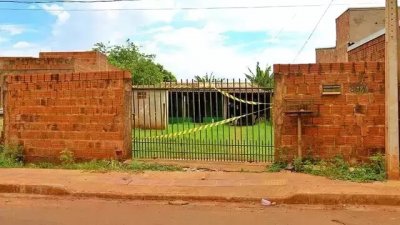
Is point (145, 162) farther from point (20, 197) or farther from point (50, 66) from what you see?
point (50, 66)

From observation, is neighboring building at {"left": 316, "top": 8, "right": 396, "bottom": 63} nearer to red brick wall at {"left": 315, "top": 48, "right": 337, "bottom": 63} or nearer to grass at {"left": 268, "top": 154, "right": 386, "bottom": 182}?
red brick wall at {"left": 315, "top": 48, "right": 337, "bottom": 63}

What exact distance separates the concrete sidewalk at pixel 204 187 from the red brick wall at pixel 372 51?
17.0ft

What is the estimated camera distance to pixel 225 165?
957cm

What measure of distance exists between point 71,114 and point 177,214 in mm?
4592

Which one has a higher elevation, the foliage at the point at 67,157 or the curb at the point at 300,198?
the foliage at the point at 67,157

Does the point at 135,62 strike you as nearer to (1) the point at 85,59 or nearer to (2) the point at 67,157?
(1) the point at 85,59

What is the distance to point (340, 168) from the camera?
8.47 m

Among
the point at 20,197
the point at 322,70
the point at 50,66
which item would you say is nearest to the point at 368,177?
the point at 322,70

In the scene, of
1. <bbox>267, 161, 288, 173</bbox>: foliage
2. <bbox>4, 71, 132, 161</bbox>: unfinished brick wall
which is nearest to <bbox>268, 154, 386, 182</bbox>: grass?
<bbox>267, 161, 288, 173</bbox>: foliage

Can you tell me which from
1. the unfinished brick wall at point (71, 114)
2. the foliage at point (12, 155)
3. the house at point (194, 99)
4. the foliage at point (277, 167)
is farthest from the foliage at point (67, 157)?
the foliage at point (277, 167)

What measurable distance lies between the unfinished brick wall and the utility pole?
4943 millimetres

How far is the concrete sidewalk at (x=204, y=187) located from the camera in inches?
274

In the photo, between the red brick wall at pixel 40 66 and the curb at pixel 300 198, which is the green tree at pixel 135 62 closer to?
the red brick wall at pixel 40 66

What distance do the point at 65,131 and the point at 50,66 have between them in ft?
31.7
